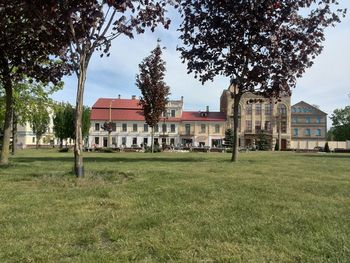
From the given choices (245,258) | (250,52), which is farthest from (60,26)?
(250,52)

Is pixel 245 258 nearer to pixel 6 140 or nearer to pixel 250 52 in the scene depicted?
pixel 6 140

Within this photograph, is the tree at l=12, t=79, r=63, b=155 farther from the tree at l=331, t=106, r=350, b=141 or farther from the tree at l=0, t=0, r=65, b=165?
the tree at l=331, t=106, r=350, b=141

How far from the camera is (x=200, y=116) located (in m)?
92.6

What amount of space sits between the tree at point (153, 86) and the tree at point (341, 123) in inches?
3290

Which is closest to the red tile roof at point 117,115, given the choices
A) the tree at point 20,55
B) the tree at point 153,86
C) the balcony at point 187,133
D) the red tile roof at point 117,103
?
the red tile roof at point 117,103

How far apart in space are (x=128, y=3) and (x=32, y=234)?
25.1 feet

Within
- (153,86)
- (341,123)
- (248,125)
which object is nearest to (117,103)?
(248,125)

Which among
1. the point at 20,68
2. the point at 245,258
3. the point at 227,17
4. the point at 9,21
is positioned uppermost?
the point at 227,17

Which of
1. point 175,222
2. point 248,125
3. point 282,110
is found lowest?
point 175,222

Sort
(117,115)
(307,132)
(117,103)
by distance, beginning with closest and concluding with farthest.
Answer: (117,115), (117,103), (307,132)

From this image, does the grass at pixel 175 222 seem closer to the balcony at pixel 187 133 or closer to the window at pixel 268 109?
the balcony at pixel 187 133

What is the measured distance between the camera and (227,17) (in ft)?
66.3

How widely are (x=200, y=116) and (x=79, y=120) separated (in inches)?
3221

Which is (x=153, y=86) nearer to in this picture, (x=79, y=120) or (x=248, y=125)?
(x=79, y=120)
